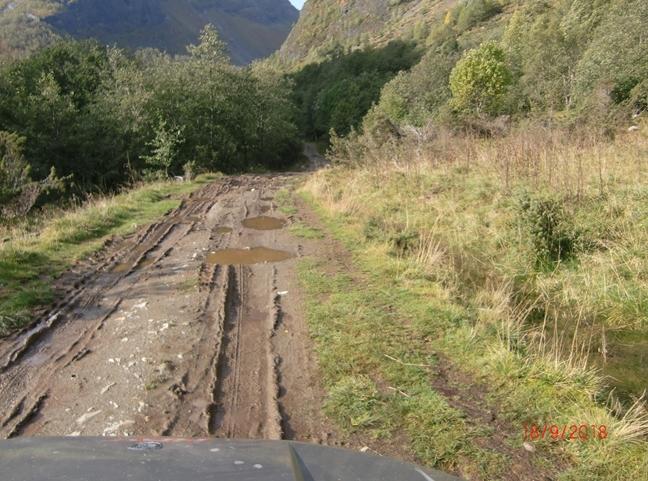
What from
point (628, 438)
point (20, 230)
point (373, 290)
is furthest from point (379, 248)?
point (20, 230)

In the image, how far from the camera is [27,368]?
14.6 ft

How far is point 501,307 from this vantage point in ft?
17.3

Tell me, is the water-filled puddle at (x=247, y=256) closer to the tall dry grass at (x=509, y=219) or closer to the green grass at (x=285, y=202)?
the tall dry grass at (x=509, y=219)

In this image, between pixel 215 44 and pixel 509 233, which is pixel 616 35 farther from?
pixel 215 44

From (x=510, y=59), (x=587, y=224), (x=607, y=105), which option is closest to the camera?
(x=587, y=224)

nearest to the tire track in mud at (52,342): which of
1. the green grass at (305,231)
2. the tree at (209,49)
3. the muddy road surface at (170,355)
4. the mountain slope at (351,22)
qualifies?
the muddy road surface at (170,355)

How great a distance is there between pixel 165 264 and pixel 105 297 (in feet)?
4.60

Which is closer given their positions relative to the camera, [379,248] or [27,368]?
[27,368]

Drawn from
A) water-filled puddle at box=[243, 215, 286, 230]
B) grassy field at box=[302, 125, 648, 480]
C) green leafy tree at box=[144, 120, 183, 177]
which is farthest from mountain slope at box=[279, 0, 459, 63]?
grassy field at box=[302, 125, 648, 480]

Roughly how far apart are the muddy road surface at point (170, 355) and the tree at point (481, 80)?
24940 millimetres

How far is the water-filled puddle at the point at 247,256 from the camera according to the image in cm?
757

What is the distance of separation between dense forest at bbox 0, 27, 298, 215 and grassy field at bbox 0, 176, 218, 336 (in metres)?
8.28

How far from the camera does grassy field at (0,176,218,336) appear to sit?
5828 mm
